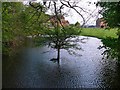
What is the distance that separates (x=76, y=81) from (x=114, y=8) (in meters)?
1.73

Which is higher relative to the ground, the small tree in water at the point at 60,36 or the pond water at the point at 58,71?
the small tree in water at the point at 60,36

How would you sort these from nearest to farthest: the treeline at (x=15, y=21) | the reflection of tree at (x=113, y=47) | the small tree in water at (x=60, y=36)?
the reflection of tree at (x=113, y=47) → the treeline at (x=15, y=21) → the small tree in water at (x=60, y=36)

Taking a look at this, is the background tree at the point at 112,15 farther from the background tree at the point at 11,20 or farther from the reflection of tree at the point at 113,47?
the background tree at the point at 11,20

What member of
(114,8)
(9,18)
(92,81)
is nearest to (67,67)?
(92,81)

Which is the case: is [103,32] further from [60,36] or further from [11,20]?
[11,20]

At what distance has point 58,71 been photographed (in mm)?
6191

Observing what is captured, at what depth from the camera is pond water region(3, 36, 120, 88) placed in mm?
5177

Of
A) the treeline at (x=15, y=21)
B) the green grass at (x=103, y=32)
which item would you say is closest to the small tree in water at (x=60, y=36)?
the green grass at (x=103, y=32)

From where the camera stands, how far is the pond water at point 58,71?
204 inches

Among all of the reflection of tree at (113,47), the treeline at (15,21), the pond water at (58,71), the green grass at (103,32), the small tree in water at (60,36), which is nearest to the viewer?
the reflection of tree at (113,47)

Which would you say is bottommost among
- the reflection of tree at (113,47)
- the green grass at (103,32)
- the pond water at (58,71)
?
the pond water at (58,71)

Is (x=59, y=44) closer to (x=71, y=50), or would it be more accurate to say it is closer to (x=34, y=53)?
(x=71, y=50)

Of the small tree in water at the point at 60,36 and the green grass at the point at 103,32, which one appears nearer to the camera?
the green grass at the point at 103,32

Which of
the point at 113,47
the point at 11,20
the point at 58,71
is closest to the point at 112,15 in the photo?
the point at 113,47
